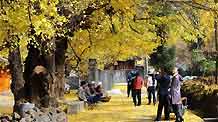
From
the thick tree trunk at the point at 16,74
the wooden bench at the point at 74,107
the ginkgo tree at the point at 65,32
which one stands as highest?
the ginkgo tree at the point at 65,32

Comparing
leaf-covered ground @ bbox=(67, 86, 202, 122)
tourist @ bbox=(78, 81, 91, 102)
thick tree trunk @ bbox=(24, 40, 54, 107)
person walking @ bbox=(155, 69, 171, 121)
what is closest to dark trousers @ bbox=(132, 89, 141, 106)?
leaf-covered ground @ bbox=(67, 86, 202, 122)

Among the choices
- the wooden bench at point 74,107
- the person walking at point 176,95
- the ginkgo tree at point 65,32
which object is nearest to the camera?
the ginkgo tree at point 65,32

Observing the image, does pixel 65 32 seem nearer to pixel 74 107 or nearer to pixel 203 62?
pixel 74 107

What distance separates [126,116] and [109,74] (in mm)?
21213

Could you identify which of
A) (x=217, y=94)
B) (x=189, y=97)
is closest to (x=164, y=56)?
(x=189, y=97)

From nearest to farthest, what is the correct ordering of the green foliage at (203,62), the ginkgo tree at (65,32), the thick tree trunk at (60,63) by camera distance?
the ginkgo tree at (65,32)
the thick tree trunk at (60,63)
the green foliage at (203,62)

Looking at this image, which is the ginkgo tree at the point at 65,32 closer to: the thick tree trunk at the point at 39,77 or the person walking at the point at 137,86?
the thick tree trunk at the point at 39,77

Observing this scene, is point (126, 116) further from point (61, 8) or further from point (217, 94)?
point (61, 8)

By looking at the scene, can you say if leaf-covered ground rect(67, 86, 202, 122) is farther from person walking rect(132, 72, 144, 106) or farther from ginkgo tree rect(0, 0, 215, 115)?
→ ginkgo tree rect(0, 0, 215, 115)

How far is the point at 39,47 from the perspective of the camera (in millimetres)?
20719

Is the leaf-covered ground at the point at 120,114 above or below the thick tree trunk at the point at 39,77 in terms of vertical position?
below

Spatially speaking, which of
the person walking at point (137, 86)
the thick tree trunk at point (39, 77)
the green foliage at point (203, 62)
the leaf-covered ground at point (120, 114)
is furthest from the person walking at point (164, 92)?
the green foliage at point (203, 62)

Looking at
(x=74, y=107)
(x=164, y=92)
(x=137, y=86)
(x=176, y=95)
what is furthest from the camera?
(x=137, y=86)

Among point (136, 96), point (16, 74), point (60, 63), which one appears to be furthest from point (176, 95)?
point (136, 96)
